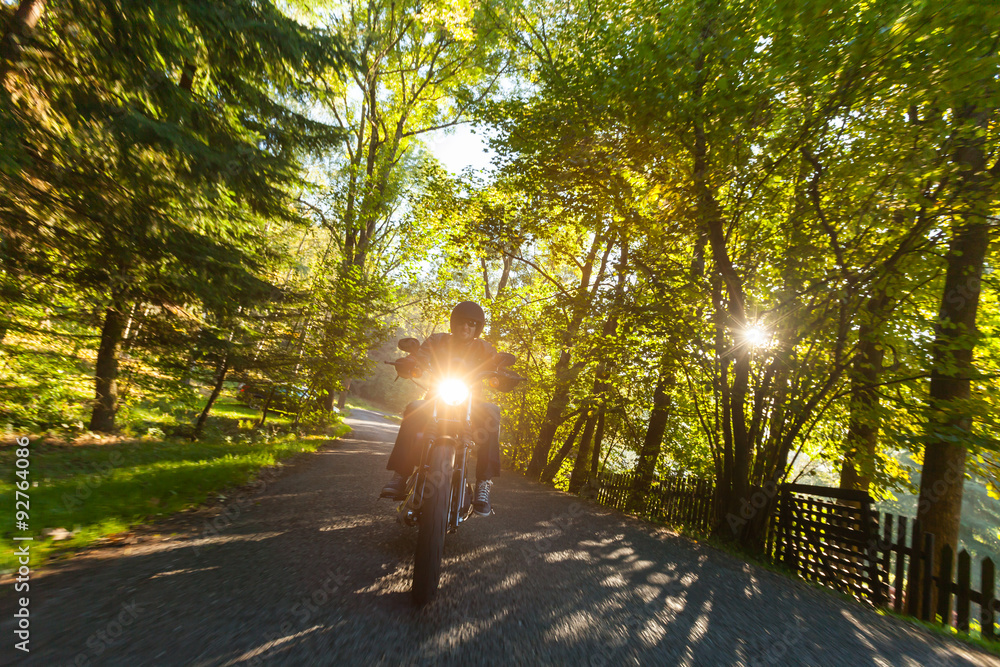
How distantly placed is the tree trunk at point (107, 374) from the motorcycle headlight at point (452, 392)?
6.32 metres

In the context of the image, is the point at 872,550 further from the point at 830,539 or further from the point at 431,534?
the point at 431,534

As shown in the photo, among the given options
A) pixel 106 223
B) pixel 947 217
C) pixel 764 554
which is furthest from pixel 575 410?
pixel 106 223

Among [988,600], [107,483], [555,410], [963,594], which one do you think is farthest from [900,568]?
[107,483]

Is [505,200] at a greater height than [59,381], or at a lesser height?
greater

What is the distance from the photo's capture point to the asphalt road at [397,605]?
7.18 feet

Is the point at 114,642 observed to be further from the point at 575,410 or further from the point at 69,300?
the point at 575,410

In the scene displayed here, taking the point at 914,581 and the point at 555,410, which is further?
the point at 555,410

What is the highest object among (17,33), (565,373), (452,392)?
(17,33)

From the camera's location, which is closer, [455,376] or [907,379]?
[455,376]

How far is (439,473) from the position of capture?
3025mm

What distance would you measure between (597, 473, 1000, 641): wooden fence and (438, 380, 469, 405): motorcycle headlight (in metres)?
5.34

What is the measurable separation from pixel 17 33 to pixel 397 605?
24.6ft

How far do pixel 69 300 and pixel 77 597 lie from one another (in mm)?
6089

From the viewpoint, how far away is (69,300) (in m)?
6.55
